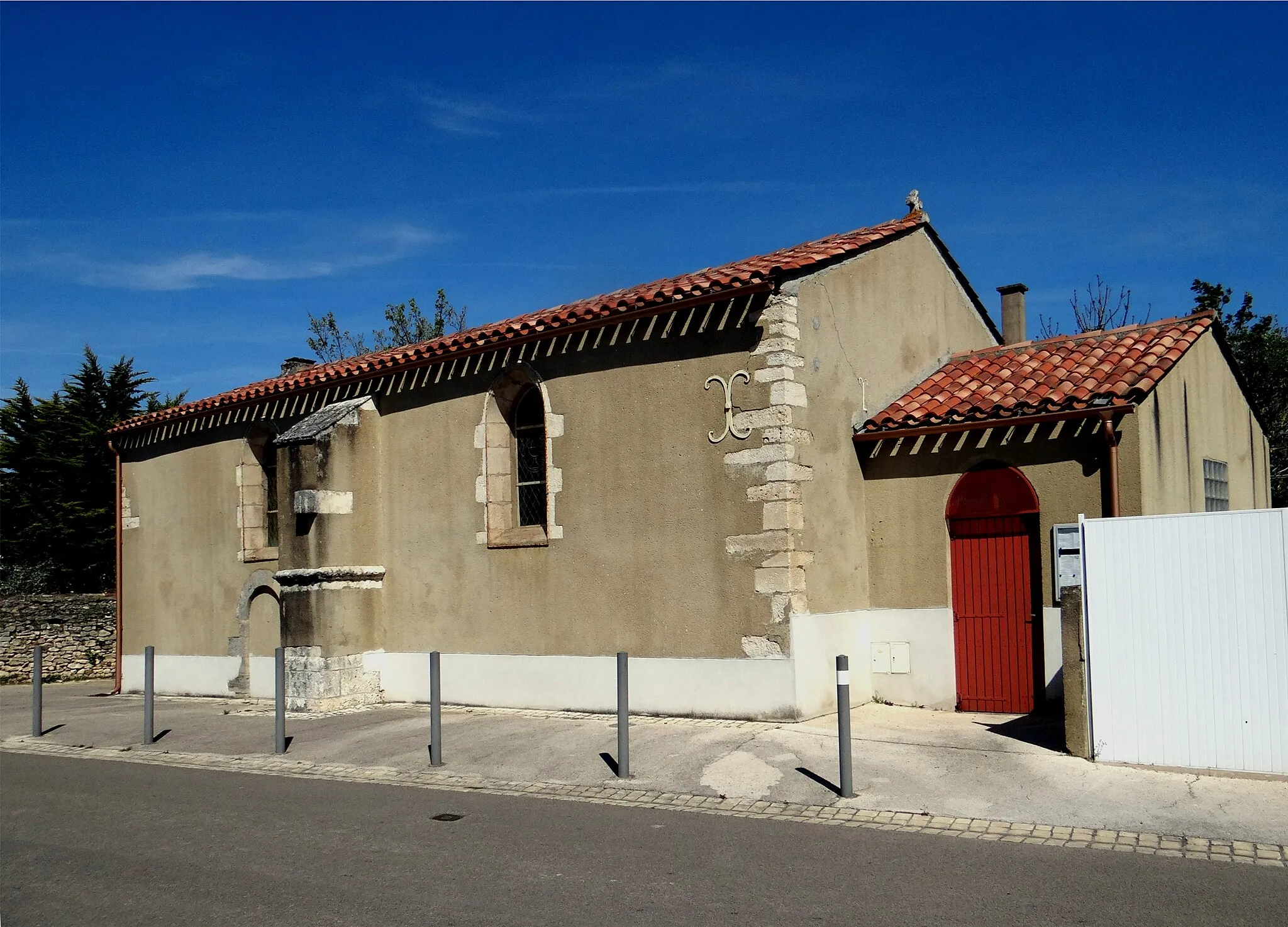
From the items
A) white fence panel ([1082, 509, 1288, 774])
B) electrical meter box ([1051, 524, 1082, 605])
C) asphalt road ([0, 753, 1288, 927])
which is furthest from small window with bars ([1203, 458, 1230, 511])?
asphalt road ([0, 753, 1288, 927])

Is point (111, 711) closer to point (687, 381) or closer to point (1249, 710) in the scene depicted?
point (687, 381)

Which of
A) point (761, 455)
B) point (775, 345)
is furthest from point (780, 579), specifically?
point (775, 345)

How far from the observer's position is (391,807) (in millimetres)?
8164

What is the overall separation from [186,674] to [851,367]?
1121 centimetres

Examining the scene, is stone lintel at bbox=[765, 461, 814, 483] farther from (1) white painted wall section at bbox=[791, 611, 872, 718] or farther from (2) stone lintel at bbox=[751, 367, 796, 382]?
(1) white painted wall section at bbox=[791, 611, 872, 718]

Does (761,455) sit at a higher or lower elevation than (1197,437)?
lower

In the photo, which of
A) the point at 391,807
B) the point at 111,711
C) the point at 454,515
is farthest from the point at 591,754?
the point at 111,711

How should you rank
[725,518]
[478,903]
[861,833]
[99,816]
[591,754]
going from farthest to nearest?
[725,518], [591,754], [99,816], [861,833], [478,903]

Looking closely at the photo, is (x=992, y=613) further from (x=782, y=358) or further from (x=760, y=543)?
(x=782, y=358)

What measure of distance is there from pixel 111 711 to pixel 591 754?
860 cm

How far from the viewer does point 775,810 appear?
7.70 m

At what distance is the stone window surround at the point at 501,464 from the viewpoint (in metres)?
13.1

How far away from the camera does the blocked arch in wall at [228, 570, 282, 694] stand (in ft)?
52.6

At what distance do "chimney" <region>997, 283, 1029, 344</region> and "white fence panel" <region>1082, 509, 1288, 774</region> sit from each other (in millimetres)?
7564
